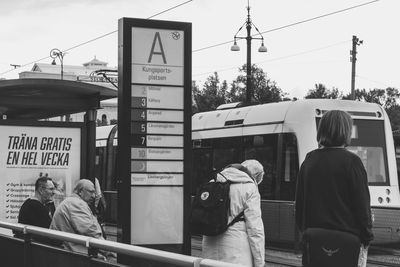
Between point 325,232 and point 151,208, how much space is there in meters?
3.71

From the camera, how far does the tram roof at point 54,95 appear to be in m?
9.54

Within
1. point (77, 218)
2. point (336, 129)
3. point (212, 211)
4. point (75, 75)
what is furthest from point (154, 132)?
point (75, 75)

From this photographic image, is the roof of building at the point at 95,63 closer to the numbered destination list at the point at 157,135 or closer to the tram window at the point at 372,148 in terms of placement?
the tram window at the point at 372,148

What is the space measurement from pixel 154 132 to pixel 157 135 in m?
0.04

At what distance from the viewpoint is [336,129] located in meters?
4.05

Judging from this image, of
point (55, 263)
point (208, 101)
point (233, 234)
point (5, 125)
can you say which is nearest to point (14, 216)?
point (5, 125)

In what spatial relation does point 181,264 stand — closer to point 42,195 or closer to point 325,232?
point 325,232

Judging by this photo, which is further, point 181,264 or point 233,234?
point 233,234

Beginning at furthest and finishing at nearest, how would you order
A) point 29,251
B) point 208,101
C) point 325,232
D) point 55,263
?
point 208,101, point 29,251, point 55,263, point 325,232

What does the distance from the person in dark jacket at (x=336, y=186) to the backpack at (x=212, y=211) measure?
4.39 ft

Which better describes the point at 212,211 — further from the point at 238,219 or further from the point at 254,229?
the point at 254,229

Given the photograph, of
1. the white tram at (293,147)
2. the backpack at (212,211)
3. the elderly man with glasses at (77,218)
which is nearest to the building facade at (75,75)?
the white tram at (293,147)

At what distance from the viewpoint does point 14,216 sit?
404 inches

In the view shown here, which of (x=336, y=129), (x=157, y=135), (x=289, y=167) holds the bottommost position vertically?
(x=289, y=167)
